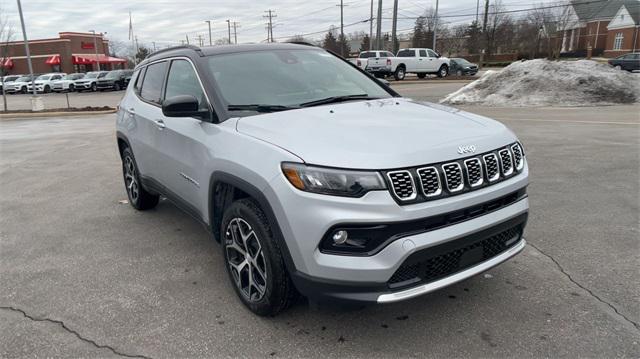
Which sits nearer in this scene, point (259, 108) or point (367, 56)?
point (259, 108)

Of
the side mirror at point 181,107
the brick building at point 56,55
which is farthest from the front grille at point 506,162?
the brick building at point 56,55

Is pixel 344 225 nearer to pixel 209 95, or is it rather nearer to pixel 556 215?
pixel 209 95

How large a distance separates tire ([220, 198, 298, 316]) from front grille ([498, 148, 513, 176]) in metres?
1.50

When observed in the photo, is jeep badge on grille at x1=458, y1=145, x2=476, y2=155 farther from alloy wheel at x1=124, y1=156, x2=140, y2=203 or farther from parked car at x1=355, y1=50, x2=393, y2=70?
parked car at x1=355, y1=50, x2=393, y2=70

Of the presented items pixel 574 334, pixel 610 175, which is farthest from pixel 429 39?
pixel 574 334

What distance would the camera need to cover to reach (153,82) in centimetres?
498

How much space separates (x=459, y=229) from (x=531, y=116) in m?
11.7

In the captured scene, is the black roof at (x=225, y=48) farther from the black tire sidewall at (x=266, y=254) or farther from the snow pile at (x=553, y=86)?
the snow pile at (x=553, y=86)

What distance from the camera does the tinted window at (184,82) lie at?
3789mm

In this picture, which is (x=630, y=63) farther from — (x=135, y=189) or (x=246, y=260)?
(x=246, y=260)

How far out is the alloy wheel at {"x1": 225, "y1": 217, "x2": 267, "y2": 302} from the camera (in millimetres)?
3086

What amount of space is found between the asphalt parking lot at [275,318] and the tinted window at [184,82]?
4.68 ft

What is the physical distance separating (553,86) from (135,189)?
15.1 metres

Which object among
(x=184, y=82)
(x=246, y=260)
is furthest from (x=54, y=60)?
(x=246, y=260)
